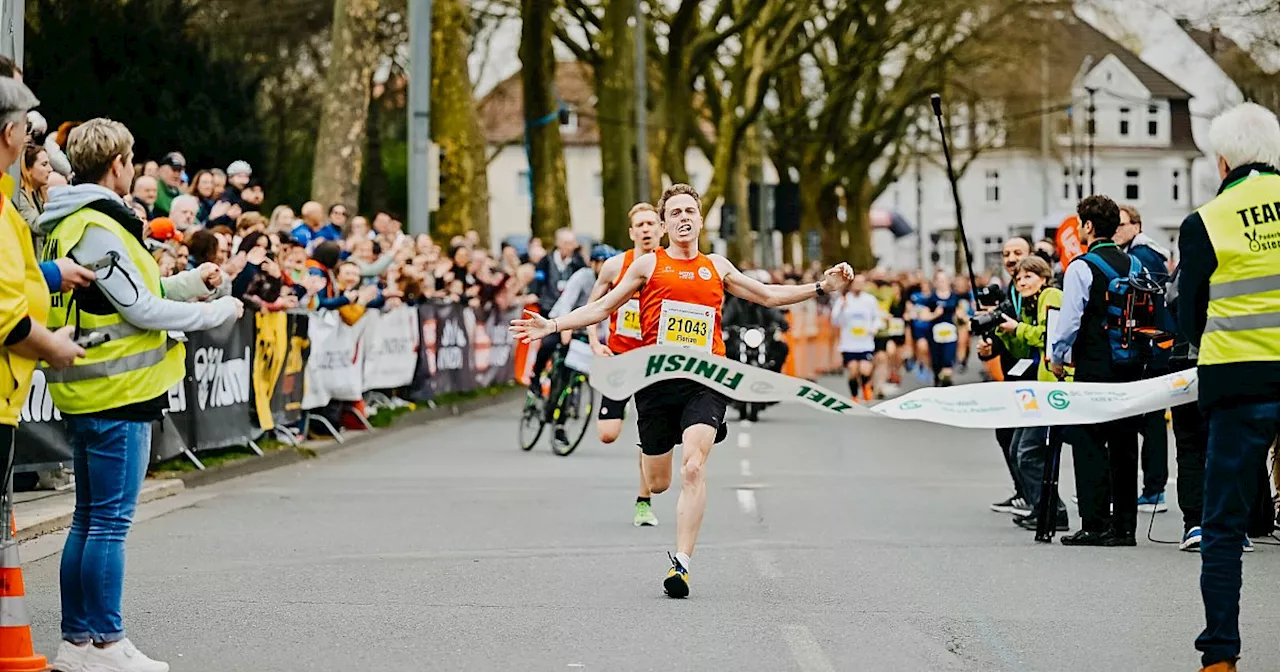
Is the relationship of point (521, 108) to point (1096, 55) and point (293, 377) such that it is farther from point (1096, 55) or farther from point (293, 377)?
point (293, 377)

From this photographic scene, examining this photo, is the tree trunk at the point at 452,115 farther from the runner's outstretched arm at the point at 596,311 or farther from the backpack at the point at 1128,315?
the runner's outstretched arm at the point at 596,311

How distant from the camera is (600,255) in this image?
1920cm

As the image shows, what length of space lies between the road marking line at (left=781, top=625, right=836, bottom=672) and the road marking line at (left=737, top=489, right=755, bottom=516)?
500 centimetres

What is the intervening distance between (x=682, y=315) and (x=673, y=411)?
1.50 ft

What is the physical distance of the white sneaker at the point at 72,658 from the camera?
7.05 meters

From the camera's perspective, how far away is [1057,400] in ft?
32.0

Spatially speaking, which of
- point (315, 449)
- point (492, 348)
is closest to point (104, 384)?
point (315, 449)

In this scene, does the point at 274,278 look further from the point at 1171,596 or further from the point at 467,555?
the point at 1171,596

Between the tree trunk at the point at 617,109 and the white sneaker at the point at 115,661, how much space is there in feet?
99.1

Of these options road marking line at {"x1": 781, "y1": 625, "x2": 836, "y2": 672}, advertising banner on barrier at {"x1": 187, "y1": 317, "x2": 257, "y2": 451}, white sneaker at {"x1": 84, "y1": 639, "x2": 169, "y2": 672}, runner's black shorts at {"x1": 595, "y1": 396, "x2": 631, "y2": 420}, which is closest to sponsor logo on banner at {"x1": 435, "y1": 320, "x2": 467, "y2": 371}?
advertising banner on barrier at {"x1": 187, "y1": 317, "x2": 257, "y2": 451}

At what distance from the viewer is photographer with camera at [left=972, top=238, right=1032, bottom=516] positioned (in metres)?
12.6

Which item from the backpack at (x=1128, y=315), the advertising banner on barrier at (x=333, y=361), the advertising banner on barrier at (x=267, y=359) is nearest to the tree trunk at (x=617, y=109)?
the advertising banner on barrier at (x=333, y=361)

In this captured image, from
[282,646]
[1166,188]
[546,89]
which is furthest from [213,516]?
[1166,188]

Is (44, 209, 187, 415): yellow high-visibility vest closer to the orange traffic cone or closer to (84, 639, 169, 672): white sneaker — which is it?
the orange traffic cone
